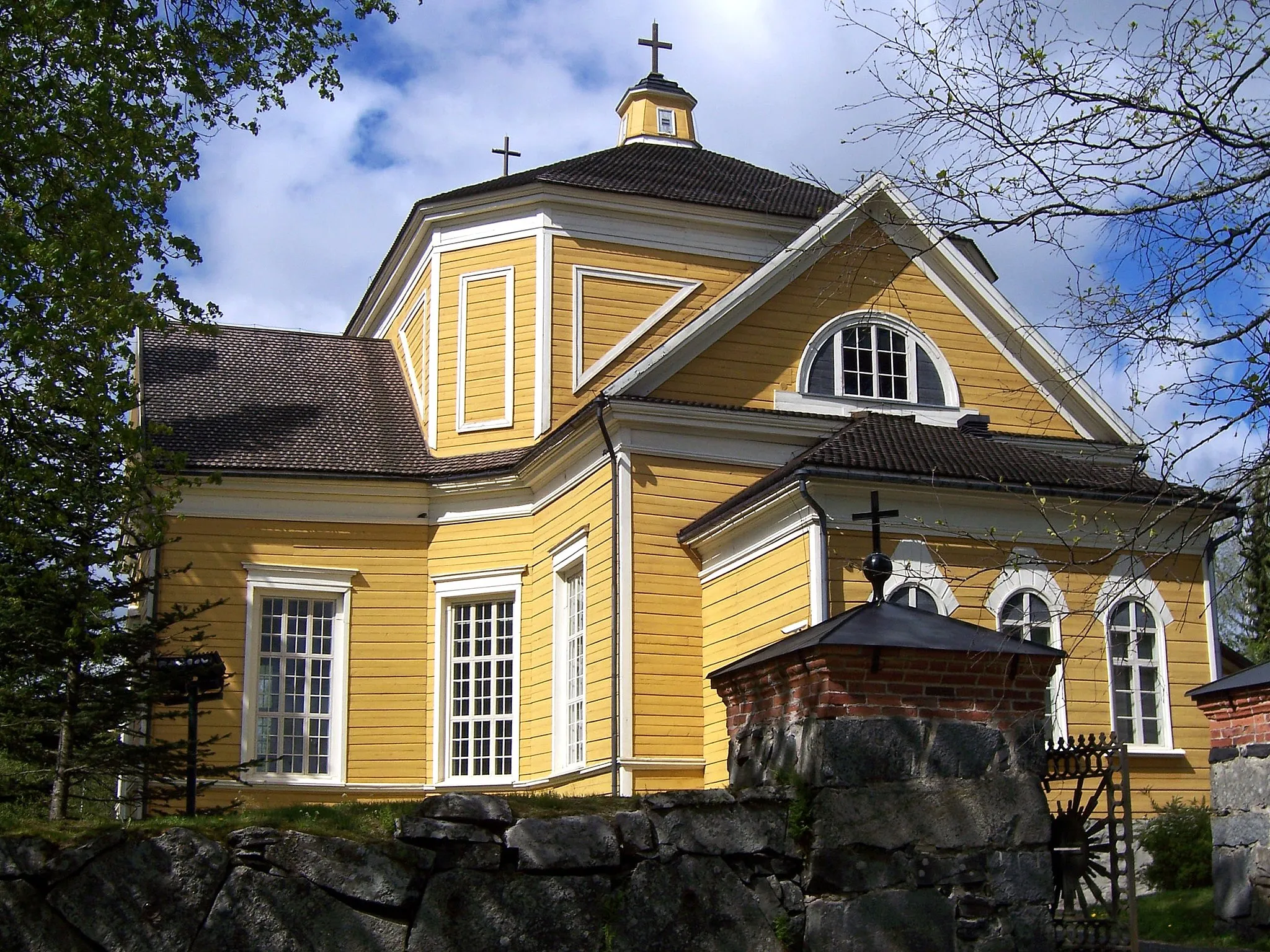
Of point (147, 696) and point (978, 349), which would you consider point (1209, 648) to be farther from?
point (147, 696)

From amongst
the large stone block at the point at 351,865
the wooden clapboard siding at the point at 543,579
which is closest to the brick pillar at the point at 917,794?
the large stone block at the point at 351,865

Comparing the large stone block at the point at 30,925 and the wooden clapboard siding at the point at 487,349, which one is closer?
the large stone block at the point at 30,925

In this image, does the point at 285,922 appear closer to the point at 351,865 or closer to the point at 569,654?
the point at 351,865

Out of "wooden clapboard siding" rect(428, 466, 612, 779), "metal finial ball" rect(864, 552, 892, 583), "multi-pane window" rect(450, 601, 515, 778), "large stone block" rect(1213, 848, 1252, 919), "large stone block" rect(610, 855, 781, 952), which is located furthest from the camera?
"multi-pane window" rect(450, 601, 515, 778)

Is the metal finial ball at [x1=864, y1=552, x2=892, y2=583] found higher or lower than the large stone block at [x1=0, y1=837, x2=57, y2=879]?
higher

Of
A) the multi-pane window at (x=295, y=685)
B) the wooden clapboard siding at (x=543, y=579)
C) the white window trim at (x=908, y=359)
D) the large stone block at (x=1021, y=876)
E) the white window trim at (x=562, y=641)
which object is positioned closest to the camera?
the large stone block at (x=1021, y=876)

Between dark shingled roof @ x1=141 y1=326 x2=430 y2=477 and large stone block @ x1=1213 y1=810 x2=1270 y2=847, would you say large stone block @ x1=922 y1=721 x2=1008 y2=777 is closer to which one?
large stone block @ x1=1213 y1=810 x2=1270 y2=847

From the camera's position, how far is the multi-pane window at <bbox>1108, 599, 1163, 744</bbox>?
17.1 meters

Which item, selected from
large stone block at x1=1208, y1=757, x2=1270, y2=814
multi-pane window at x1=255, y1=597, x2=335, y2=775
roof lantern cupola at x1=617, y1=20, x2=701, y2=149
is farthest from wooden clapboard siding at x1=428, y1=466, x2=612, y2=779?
roof lantern cupola at x1=617, y1=20, x2=701, y2=149

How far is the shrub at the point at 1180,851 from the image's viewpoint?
14562 mm

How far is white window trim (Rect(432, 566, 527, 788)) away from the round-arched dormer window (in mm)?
5204

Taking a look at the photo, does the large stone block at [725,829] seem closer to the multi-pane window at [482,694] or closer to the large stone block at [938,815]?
the large stone block at [938,815]

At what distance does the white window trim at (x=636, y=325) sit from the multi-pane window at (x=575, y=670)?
356 cm

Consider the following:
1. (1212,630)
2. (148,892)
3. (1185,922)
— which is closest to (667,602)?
(1212,630)
